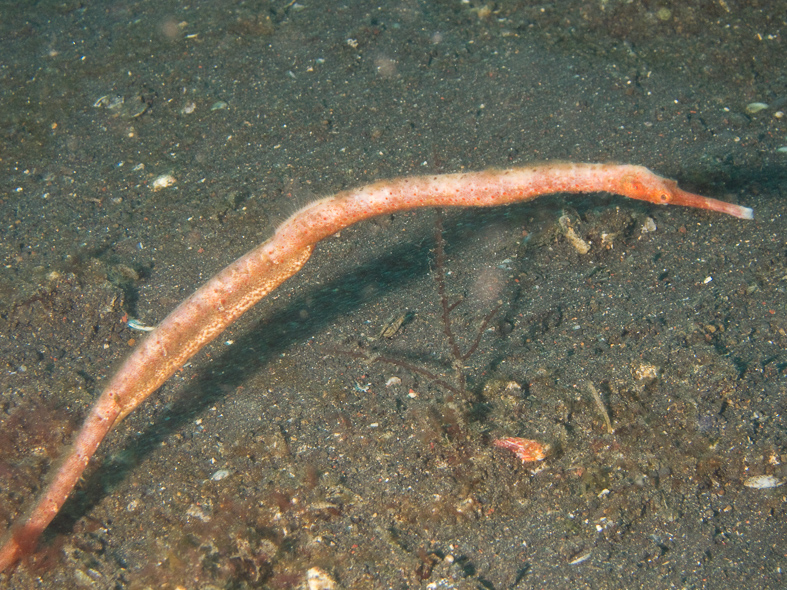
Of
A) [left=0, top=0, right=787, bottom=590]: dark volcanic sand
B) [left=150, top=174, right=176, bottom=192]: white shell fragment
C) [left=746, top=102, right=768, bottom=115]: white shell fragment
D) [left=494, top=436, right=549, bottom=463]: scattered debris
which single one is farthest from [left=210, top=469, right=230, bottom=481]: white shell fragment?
[left=746, top=102, right=768, bottom=115]: white shell fragment

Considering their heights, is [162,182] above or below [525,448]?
above

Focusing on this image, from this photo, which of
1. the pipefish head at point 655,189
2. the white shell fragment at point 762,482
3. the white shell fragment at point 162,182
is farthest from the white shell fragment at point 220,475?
the white shell fragment at point 162,182

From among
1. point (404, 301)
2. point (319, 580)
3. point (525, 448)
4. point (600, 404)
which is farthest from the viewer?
point (404, 301)

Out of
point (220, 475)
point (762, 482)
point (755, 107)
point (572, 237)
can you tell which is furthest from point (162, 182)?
point (755, 107)

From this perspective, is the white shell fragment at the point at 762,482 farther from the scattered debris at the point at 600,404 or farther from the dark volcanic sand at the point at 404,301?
the scattered debris at the point at 600,404

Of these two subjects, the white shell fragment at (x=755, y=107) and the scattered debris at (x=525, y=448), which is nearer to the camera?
the scattered debris at (x=525, y=448)

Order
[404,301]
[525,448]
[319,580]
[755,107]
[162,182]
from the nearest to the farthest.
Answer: [319,580] → [525,448] → [404,301] → [755,107] → [162,182]

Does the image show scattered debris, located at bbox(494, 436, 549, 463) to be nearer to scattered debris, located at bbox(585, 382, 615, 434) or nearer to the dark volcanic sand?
the dark volcanic sand

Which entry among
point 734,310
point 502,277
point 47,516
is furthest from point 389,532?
point 734,310

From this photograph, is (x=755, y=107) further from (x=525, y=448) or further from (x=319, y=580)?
(x=319, y=580)
